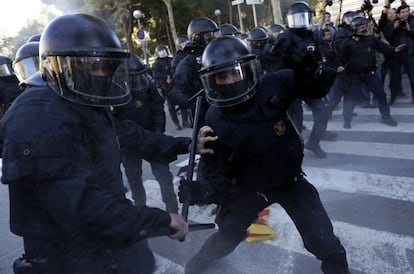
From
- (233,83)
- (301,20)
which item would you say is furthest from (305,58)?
(301,20)

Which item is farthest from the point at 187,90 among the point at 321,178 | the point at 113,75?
the point at 113,75

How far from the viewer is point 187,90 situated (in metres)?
3.89

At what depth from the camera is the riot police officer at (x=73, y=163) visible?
1.27 m

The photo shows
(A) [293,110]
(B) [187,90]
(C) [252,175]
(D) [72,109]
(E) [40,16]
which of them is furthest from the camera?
(E) [40,16]

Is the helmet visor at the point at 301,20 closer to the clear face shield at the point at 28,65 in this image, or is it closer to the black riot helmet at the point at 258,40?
the black riot helmet at the point at 258,40

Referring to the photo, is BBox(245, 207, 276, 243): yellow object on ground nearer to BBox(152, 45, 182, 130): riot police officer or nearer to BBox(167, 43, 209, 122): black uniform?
BBox(167, 43, 209, 122): black uniform

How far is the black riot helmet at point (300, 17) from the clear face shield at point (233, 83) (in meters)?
2.25

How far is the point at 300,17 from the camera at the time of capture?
4270 mm

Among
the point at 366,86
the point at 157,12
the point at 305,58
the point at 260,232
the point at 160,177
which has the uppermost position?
the point at 157,12

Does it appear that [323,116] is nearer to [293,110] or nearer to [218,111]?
[293,110]

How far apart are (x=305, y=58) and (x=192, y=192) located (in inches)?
40.2

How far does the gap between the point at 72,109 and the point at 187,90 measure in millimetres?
2509

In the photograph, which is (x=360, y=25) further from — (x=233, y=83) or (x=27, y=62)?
(x=27, y=62)

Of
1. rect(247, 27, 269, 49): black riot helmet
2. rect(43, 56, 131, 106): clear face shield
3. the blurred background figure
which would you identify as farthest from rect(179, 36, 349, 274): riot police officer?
the blurred background figure
